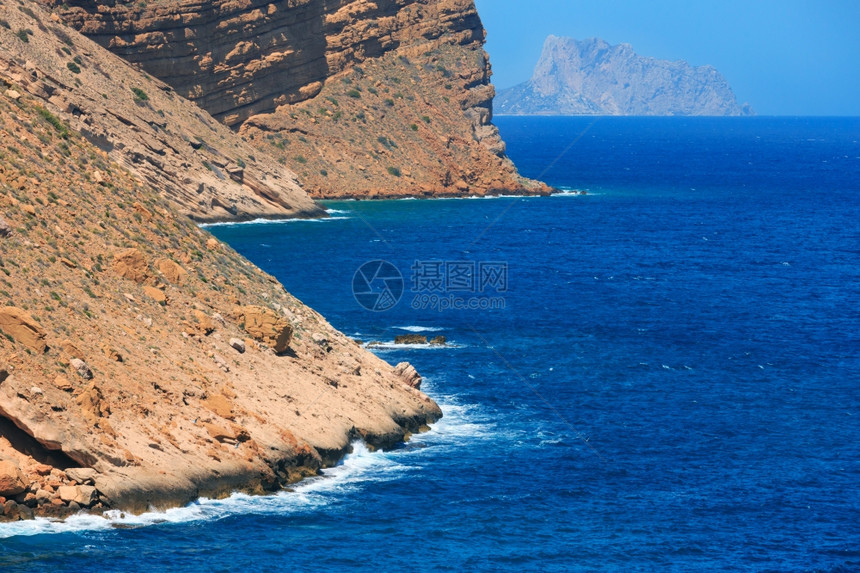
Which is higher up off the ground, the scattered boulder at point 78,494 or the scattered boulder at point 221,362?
the scattered boulder at point 221,362

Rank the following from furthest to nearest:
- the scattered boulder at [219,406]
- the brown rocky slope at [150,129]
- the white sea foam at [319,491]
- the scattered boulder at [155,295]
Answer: the brown rocky slope at [150,129], the scattered boulder at [155,295], the scattered boulder at [219,406], the white sea foam at [319,491]

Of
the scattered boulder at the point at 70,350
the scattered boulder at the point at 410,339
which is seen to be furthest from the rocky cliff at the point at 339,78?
the scattered boulder at the point at 70,350

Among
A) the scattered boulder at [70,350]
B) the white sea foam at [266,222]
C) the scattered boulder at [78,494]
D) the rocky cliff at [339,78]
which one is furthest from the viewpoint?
the rocky cliff at [339,78]

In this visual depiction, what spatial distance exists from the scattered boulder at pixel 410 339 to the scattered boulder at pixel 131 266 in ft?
67.4

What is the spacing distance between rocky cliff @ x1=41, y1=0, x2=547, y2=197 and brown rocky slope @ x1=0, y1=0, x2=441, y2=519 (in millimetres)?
66519

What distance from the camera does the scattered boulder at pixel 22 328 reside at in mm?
40531

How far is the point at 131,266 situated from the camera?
4856cm

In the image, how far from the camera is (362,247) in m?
102

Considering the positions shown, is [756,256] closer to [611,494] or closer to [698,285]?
[698,285]

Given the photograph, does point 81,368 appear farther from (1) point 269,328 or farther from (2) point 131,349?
(1) point 269,328

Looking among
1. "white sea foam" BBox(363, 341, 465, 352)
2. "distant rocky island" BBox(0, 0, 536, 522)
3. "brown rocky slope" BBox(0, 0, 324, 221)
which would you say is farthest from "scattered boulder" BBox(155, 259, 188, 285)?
"brown rocky slope" BBox(0, 0, 324, 221)

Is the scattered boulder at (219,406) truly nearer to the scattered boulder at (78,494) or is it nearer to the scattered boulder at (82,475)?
the scattered boulder at (82,475)

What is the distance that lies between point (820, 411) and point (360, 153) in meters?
94.0

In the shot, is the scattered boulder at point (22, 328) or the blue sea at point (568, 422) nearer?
the blue sea at point (568, 422)
